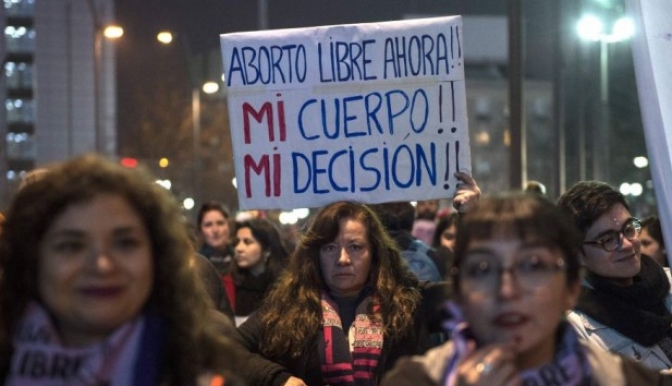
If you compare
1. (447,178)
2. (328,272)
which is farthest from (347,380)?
(447,178)

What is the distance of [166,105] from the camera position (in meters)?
63.7

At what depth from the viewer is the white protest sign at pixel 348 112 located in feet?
21.2

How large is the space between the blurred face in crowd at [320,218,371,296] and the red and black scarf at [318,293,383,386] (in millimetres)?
187

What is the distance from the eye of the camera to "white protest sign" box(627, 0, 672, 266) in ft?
17.3

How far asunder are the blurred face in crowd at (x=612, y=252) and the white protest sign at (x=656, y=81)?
0.15m

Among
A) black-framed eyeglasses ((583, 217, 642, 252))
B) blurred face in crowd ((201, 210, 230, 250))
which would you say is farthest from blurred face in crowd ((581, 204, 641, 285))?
blurred face in crowd ((201, 210, 230, 250))

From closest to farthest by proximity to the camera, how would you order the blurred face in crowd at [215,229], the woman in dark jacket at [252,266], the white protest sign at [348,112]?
the white protest sign at [348,112]
the woman in dark jacket at [252,266]
the blurred face in crowd at [215,229]

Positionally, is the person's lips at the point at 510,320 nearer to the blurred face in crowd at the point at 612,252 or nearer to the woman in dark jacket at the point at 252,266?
the blurred face in crowd at the point at 612,252

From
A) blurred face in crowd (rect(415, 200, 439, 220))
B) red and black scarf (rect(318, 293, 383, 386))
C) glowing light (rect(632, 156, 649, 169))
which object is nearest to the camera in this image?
red and black scarf (rect(318, 293, 383, 386))

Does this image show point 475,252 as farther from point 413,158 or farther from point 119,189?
point 413,158

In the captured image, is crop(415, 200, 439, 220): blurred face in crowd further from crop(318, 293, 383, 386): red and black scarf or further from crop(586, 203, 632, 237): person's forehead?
crop(586, 203, 632, 237): person's forehead

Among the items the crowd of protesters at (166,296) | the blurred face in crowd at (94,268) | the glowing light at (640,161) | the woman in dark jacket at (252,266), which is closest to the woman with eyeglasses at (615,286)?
the crowd of protesters at (166,296)

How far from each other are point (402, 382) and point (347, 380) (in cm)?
259

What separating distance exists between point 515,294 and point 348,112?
380 cm
